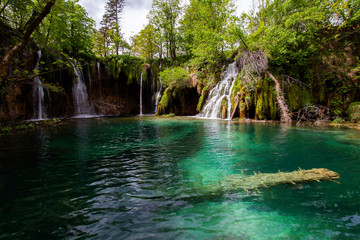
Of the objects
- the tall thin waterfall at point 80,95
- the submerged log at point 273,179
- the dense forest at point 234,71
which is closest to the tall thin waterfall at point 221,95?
the dense forest at point 234,71

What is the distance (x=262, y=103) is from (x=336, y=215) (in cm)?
1347

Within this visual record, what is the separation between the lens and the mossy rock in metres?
12.4

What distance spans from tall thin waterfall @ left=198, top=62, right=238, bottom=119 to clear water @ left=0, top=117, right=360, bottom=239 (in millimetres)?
11929

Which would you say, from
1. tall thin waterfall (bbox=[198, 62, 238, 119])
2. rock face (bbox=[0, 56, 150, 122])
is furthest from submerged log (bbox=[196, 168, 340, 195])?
rock face (bbox=[0, 56, 150, 122])

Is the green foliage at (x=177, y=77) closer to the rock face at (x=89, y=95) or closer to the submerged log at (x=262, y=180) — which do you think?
the rock face at (x=89, y=95)

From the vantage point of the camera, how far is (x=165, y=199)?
3.04 m

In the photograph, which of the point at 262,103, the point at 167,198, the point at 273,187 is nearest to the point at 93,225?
the point at 167,198

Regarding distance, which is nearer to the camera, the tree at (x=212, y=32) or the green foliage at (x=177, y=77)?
the tree at (x=212, y=32)

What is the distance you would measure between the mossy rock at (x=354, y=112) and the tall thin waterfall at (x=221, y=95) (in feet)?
28.9

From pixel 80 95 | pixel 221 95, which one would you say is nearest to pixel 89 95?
pixel 80 95

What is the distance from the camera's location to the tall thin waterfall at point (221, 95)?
57.2 feet

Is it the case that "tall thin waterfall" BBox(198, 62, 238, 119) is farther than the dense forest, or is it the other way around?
"tall thin waterfall" BBox(198, 62, 238, 119)

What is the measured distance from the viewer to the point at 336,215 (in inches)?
99.9

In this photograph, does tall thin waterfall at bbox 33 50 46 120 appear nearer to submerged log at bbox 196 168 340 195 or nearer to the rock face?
the rock face
